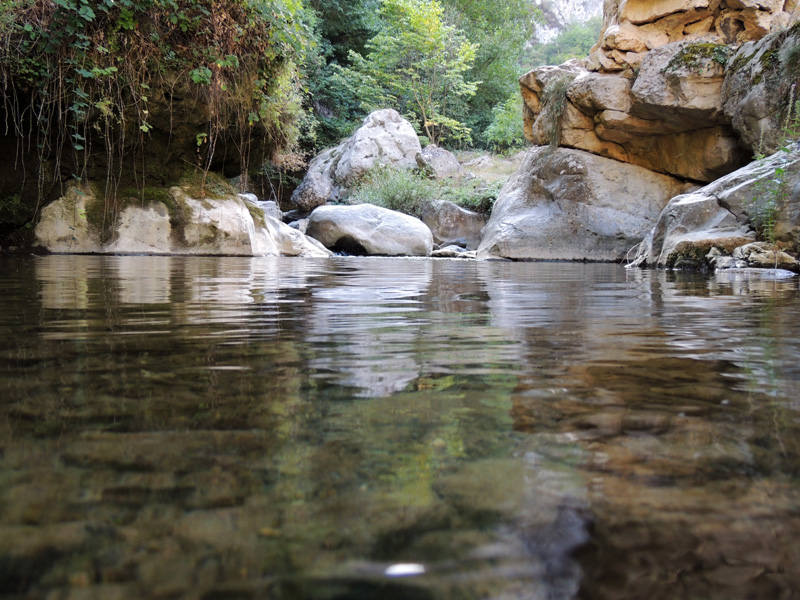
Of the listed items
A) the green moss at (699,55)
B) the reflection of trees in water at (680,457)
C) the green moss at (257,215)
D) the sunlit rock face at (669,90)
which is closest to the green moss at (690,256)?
the sunlit rock face at (669,90)

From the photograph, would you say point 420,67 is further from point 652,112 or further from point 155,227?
point 155,227

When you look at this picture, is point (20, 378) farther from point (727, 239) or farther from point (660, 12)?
point (660, 12)

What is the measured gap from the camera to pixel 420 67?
882 inches

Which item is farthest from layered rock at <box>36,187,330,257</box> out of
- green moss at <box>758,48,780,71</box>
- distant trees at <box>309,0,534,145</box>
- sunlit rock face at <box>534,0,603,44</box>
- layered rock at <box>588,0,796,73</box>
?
sunlit rock face at <box>534,0,603,44</box>

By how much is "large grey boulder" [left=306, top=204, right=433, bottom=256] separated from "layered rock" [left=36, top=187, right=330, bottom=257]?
9.02 ft

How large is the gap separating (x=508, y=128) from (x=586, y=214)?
13.3 m

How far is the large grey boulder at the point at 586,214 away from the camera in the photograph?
11008mm

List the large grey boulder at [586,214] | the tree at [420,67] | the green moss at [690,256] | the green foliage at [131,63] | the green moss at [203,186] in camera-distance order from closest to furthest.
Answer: the green foliage at [131,63] < the green moss at [690,256] < the green moss at [203,186] < the large grey boulder at [586,214] < the tree at [420,67]

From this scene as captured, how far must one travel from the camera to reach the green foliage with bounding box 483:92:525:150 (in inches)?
916

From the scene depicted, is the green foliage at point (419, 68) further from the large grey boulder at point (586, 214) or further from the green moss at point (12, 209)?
the green moss at point (12, 209)

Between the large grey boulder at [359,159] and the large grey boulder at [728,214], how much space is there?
39.0ft

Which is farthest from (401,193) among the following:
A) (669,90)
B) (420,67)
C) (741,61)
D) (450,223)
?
(420,67)

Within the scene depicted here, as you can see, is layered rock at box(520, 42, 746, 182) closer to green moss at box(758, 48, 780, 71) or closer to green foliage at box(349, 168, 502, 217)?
green moss at box(758, 48, 780, 71)

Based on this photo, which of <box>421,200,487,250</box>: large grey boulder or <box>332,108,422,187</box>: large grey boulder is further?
<box>332,108,422,187</box>: large grey boulder
